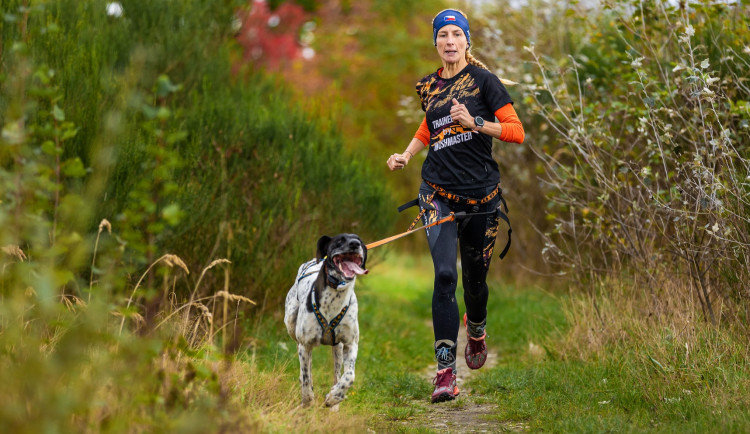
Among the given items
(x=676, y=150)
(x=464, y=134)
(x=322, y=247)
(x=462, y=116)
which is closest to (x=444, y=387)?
(x=322, y=247)

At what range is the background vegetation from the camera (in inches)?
132

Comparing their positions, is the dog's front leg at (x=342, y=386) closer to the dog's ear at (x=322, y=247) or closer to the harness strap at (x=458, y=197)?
the dog's ear at (x=322, y=247)

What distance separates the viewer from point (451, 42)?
5.38 m

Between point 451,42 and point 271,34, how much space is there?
14.0m

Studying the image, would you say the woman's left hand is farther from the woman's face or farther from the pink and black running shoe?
the pink and black running shoe

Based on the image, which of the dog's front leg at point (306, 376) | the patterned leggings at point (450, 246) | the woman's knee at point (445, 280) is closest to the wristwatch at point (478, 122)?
the patterned leggings at point (450, 246)

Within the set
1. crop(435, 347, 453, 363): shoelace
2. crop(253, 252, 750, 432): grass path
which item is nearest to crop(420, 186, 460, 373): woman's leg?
crop(435, 347, 453, 363): shoelace

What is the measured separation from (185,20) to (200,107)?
186 cm

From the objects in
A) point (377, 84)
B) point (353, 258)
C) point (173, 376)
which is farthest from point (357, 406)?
point (377, 84)

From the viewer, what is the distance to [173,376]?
3.41 meters

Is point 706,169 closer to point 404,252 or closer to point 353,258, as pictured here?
point 353,258

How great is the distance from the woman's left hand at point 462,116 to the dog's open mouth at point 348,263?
1095 millimetres

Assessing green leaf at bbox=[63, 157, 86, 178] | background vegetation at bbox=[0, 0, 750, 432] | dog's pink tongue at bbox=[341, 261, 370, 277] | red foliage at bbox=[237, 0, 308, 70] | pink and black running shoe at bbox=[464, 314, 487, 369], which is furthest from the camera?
red foliage at bbox=[237, 0, 308, 70]

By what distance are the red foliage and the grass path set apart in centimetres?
999
